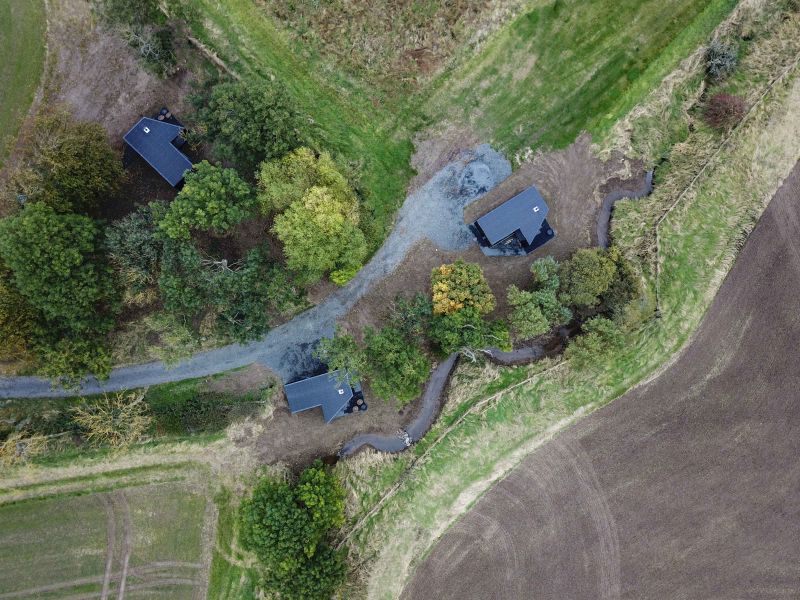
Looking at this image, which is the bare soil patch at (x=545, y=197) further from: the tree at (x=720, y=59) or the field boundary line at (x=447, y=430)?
the tree at (x=720, y=59)

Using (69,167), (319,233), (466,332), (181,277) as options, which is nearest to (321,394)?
(466,332)

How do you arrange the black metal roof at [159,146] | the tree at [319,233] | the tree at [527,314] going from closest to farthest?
the tree at [319,233]
the tree at [527,314]
the black metal roof at [159,146]

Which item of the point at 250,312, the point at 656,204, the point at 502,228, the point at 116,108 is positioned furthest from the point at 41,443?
the point at 656,204

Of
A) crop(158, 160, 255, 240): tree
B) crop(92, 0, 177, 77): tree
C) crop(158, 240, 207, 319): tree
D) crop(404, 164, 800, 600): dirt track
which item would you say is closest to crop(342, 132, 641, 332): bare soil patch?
crop(404, 164, 800, 600): dirt track

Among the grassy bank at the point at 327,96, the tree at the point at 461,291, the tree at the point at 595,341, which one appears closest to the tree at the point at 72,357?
the grassy bank at the point at 327,96

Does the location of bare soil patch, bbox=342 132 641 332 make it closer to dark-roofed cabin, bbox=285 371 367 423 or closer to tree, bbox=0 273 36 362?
dark-roofed cabin, bbox=285 371 367 423

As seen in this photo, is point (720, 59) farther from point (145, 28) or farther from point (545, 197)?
point (145, 28)

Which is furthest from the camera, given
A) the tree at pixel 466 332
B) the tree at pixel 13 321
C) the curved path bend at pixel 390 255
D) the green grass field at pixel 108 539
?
the curved path bend at pixel 390 255
